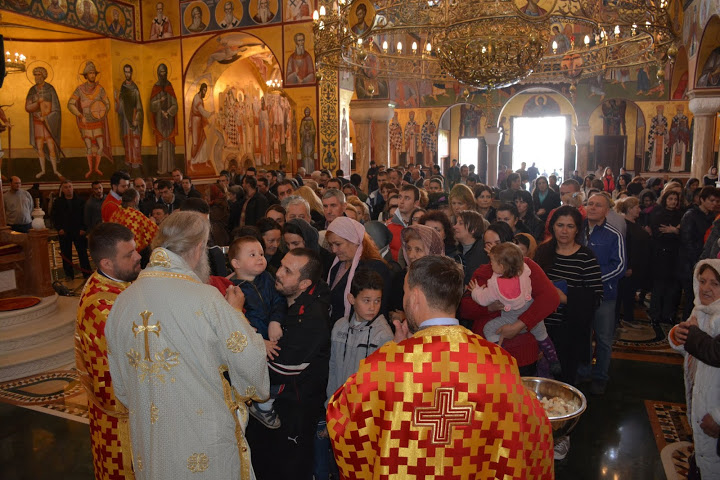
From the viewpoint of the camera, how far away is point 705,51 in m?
13.2

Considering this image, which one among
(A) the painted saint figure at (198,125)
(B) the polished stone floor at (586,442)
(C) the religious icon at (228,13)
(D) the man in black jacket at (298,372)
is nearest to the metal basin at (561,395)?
(B) the polished stone floor at (586,442)

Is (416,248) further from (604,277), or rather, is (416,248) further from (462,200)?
(462,200)

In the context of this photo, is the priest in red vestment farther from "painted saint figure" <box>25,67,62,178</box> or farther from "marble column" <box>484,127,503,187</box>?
"marble column" <box>484,127,503,187</box>

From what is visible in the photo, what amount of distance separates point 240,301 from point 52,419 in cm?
313

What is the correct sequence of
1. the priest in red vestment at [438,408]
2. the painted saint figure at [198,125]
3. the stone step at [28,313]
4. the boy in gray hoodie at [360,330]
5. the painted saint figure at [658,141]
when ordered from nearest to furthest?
1. the priest in red vestment at [438,408]
2. the boy in gray hoodie at [360,330]
3. the stone step at [28,313]
4. the painted saint figure at [198,125]
5. the painted saint figure at [658,141]

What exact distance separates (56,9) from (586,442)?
14462 mm

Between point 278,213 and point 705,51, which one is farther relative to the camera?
point 705,51

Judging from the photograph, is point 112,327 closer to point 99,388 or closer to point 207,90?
point 99,388

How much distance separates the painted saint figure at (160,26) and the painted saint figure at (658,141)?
18.1m

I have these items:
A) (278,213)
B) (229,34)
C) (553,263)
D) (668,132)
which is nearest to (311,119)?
(229,34)

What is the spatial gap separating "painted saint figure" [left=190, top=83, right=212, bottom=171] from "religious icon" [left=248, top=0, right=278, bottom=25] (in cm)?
285

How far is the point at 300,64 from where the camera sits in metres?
14.0

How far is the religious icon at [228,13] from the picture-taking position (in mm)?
14531

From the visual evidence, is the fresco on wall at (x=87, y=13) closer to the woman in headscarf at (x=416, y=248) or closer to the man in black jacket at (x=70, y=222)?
the man in black jacket at (x=70, y=222)
